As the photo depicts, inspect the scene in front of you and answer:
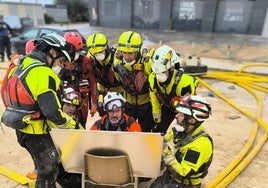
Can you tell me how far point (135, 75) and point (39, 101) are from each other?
161 centimetres

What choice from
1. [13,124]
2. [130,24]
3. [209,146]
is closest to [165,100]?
[209,146]

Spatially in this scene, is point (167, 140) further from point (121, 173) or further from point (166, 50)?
point (166, 50)

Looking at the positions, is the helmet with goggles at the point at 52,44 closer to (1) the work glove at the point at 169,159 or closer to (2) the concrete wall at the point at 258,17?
(1) the work glove at the point at 169,159

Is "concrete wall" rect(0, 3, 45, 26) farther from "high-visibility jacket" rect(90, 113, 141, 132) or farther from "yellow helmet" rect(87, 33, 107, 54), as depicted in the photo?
"high-visibility jacket" rect(90, 113, 141, 132)

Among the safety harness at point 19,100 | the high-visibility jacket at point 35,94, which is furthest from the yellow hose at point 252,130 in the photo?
the safety harness at point 19,100

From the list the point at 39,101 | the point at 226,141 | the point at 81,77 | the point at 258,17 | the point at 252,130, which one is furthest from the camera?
the point at 258,17

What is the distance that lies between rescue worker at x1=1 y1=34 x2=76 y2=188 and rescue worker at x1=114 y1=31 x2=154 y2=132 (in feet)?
3.36

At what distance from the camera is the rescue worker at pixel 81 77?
416cm

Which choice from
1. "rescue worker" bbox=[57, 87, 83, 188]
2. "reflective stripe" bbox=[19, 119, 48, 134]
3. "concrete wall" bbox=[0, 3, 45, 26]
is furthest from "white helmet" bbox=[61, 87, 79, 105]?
"concrete wall" bbox=[0, 3, 45, 26]

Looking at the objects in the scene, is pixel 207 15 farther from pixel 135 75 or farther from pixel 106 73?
pixel 135 75

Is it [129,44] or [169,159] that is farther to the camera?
[129,44]

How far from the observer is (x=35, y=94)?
252cm

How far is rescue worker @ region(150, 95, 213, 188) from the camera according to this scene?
8.66ft

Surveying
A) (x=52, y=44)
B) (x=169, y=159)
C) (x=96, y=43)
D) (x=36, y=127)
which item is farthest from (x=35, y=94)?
(x=96, y=43)
